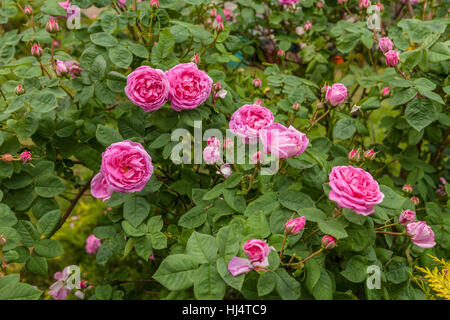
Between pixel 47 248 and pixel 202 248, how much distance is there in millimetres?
551

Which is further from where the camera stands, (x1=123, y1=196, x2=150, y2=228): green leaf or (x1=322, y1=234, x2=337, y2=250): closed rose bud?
(x1=123, y1=196, x2=150, y2=228): green leaf

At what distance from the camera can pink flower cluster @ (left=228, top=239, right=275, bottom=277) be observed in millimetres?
842

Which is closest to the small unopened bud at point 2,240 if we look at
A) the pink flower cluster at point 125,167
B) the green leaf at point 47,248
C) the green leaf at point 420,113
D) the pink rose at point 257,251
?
the green leaf at point 47,248

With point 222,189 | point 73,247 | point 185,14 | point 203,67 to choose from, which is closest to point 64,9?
point 203,67

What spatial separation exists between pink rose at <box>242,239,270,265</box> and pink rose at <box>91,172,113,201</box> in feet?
1.69

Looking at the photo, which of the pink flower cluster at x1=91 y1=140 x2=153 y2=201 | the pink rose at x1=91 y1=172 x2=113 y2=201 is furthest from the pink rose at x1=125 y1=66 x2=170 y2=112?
the pink rose at x1=91 y1=172 x2=113 y2=201

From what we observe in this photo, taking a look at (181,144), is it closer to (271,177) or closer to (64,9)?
(271,177)

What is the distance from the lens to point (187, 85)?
45.1 inches

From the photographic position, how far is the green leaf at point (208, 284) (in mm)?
876

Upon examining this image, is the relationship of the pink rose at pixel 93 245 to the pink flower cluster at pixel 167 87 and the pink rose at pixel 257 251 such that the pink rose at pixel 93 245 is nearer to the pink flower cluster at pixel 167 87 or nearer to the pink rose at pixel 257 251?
the pink flower cluster at pixel 167 87

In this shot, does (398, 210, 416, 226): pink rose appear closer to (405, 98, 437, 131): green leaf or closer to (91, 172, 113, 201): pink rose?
(405, 98, 437, 131): green leaf

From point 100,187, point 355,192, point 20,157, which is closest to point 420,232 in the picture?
point 355,192

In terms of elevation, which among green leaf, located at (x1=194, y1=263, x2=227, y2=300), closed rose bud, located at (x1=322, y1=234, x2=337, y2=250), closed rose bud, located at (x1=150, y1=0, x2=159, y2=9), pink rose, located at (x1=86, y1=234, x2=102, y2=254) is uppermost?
closed rose bud, located at (x1=150, y1=0, x2=159, y2=9)
